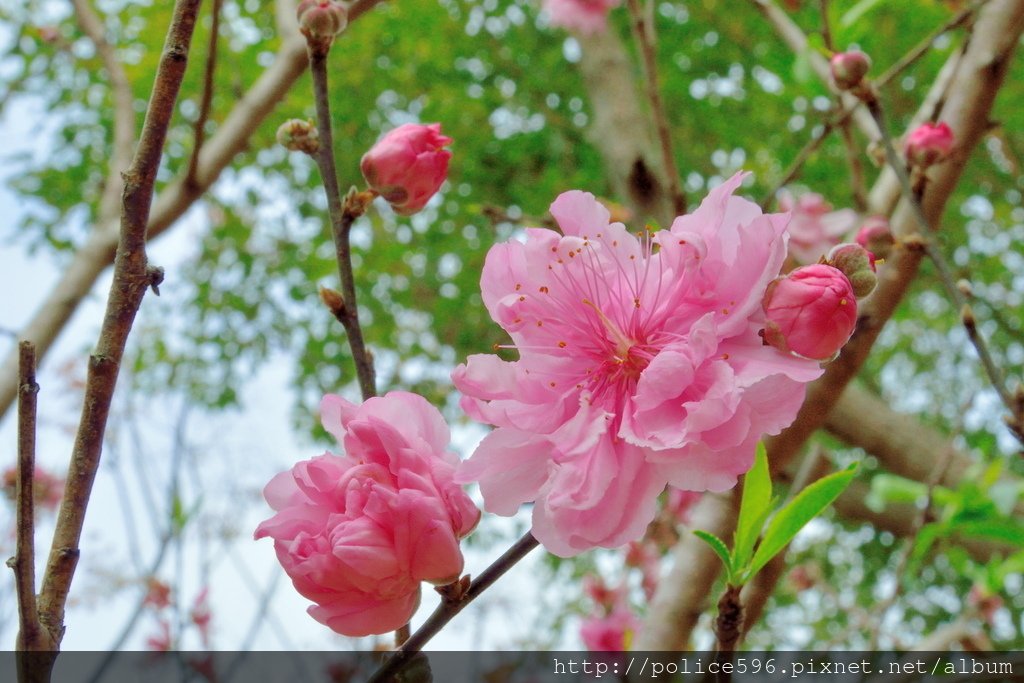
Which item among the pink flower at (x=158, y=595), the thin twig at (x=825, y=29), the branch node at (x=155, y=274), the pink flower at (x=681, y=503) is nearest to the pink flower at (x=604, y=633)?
the pink flower at (x=681, y=503)

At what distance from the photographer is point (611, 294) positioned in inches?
23.7

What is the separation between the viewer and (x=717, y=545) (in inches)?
23.5

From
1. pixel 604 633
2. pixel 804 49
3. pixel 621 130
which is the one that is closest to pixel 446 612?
pixel 804 49

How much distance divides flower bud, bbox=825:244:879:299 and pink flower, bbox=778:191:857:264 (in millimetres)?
1177

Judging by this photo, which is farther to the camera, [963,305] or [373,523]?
[963,305]

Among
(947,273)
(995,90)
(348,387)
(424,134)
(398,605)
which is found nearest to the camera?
(398,605)

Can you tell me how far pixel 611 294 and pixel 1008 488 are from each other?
101cm

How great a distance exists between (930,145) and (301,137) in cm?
81

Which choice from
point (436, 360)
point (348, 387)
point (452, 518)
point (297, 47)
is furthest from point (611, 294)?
point (348, 387)

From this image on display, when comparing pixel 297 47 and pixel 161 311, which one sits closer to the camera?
pixel 297 47

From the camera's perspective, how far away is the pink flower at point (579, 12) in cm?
271

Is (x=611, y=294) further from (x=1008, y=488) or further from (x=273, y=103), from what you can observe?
(x=273, y=103)

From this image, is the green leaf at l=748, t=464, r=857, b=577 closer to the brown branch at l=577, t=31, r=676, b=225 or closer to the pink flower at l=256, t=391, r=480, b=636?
the pink flower at l=256, t=391, r=480, b=636

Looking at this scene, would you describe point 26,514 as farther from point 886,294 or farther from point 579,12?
point 579,12
